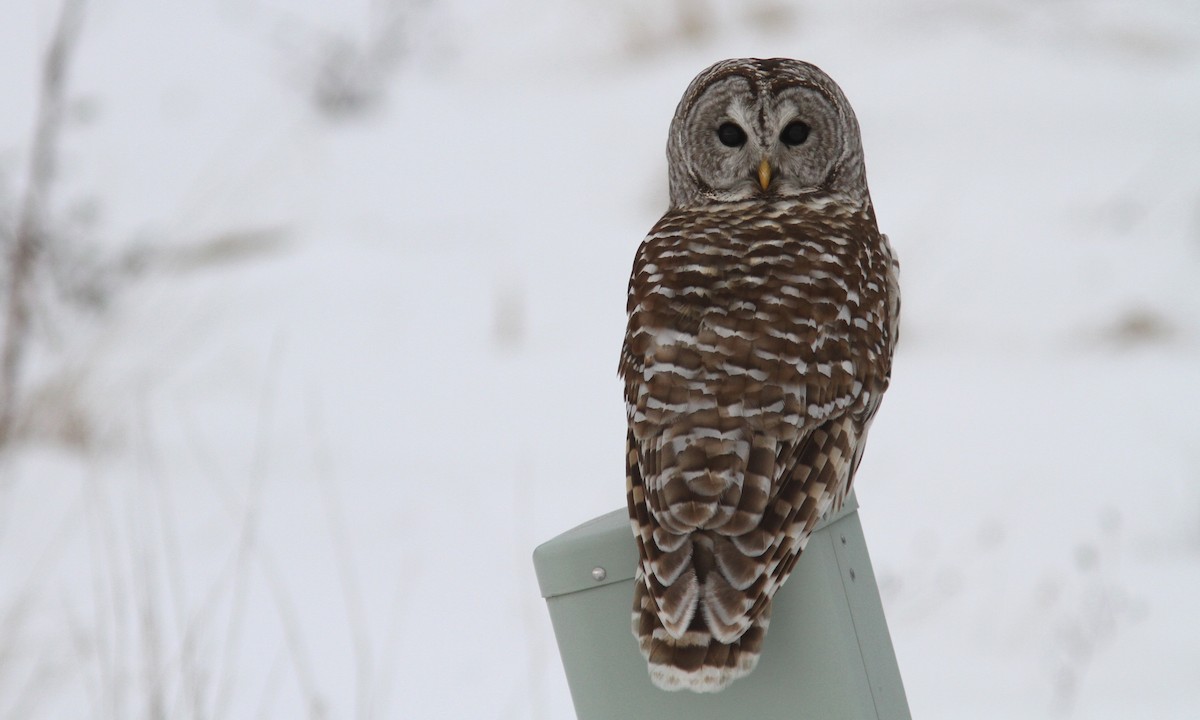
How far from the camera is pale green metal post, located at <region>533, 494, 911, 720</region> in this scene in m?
1.75

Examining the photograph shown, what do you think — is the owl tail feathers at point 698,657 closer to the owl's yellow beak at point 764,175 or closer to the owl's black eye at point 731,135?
the owl's yellow beak at point 764,175

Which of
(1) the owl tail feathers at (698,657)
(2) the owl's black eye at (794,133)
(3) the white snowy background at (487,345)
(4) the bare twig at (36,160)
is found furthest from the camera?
(3) the white snowy background at (487,345)

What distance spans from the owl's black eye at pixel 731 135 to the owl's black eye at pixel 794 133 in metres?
0.10

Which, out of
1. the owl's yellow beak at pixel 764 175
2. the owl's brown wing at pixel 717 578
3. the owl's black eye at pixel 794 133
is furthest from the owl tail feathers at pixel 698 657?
the owl's black eye at pixel 794 133

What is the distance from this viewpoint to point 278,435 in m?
6.33

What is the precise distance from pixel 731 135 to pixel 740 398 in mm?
1211

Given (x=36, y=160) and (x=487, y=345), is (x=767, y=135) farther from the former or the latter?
(x=487, y=345)

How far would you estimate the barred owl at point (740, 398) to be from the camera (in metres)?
1.81

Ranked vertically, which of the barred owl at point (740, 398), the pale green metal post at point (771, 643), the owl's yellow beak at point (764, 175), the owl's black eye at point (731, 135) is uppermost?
the owl's black eye at point (731, 135)

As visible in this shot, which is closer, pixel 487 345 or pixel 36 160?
pixel 36 160

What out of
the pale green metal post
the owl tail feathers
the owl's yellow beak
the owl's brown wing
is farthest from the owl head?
the owl tail feathers

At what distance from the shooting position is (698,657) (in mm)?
1704

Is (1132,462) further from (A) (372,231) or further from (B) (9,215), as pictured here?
(B) (9,215)

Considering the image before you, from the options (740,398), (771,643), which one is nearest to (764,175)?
(740,398)
